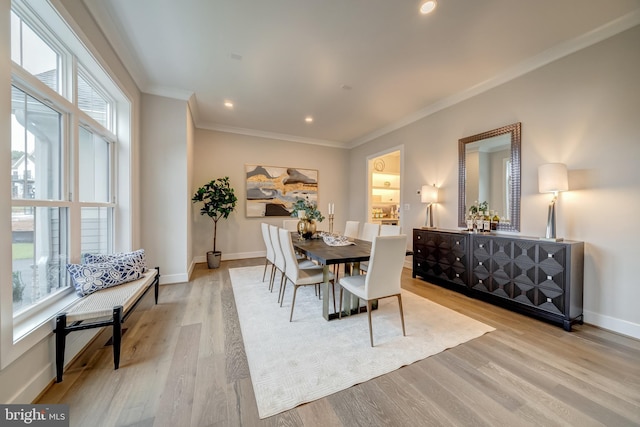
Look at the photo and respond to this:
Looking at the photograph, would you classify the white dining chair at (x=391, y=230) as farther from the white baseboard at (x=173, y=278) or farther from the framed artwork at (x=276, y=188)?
the white baseboard at (x=173, y=278)

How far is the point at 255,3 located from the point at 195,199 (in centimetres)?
338

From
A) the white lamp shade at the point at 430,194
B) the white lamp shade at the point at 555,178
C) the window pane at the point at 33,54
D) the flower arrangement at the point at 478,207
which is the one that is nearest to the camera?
the window pane at the point at 33,54

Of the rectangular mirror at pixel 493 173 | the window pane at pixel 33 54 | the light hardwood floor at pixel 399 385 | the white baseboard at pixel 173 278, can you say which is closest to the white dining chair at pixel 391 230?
the rectangular mirror at pixel 493 173

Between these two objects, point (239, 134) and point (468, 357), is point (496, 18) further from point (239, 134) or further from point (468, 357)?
point (239, 134)

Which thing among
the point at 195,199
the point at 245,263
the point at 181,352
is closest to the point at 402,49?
the point at 181,352

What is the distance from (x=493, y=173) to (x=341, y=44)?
103 inches

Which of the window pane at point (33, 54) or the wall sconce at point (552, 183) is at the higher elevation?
the window pane at point (33, 54)

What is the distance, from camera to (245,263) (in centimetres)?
487

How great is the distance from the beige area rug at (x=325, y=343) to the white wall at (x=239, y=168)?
2.47m

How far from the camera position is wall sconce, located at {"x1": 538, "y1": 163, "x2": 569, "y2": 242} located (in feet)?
7.89

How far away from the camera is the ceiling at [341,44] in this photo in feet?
6.72

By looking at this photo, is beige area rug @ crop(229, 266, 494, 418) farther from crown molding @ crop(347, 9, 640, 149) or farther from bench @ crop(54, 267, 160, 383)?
crown molding @ crop(347, 9, 640, 149)

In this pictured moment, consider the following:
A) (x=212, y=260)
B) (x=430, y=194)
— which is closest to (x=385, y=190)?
(x=430, y=194)

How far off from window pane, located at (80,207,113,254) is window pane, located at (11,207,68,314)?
31 centimetres
